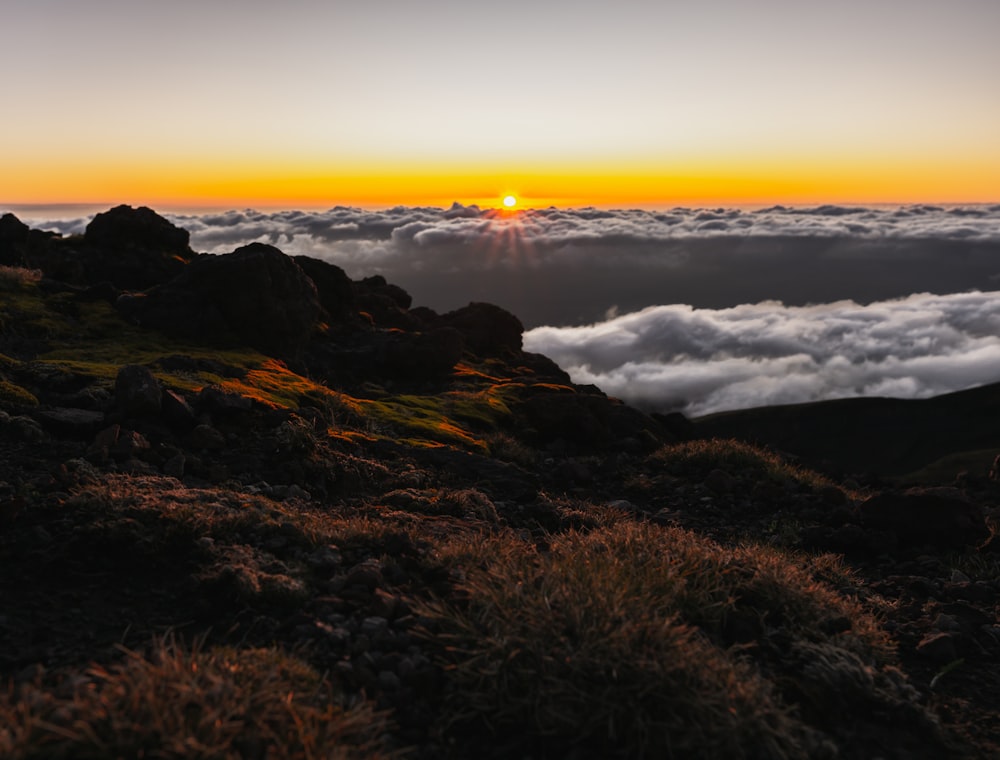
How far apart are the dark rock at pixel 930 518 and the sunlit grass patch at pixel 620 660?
697 cm

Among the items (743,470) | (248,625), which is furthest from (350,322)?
(248,625)

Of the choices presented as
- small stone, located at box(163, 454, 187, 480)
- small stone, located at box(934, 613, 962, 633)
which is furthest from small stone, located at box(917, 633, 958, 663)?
small stone, located at box(163, 454, 187, 480)

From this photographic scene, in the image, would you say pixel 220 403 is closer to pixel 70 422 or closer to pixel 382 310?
pixel 70 422

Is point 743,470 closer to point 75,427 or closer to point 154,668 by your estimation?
point 75,427

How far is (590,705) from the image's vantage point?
479 centimetres

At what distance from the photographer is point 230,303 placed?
22.3 metres

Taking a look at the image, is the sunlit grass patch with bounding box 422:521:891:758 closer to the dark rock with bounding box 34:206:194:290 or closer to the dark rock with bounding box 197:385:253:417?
the dark rock with bounding box 197:385:253:417

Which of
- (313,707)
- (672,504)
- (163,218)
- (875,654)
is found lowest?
(672,504)

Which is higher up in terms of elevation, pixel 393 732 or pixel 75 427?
pixel 75 427

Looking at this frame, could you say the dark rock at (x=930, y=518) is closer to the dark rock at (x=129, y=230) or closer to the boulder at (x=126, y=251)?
the boulder at (x=126, y=251)

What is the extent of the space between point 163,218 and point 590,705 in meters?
31.6

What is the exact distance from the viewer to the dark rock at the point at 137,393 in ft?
37.2

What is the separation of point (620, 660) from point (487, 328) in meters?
34.5

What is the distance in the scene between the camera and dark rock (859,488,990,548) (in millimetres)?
12500
